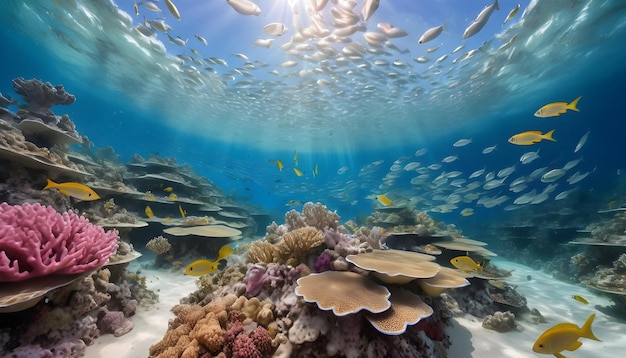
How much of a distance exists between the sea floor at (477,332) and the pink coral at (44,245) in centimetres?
136

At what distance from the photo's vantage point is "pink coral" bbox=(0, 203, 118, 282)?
2.44m

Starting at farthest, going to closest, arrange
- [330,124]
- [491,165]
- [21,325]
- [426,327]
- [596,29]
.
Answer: [491,165] → [330,124] → [596,29] → [426,327] → [21,325]

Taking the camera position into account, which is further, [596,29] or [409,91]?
[409,91]

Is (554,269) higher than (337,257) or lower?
lower

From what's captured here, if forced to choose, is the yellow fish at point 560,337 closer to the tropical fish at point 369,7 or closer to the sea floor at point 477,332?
the sea floor at point 477,332

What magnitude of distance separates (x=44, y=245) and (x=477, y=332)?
6688 millimetres

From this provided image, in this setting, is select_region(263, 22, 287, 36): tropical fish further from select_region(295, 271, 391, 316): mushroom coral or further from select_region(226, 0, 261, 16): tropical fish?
select_region(295, 271, 391, 316): mushroom coral

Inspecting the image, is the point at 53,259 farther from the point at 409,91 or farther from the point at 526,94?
the point at 526,94

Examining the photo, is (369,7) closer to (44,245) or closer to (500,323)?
(44,245)

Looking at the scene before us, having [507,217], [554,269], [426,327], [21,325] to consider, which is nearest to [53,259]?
[21,325]

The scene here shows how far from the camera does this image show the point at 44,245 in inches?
106

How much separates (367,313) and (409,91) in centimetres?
2274

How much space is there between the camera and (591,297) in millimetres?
7445

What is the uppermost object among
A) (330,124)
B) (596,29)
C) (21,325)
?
(330,124)
